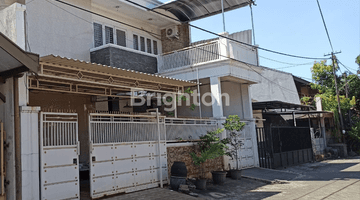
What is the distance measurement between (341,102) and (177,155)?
21.6 meters

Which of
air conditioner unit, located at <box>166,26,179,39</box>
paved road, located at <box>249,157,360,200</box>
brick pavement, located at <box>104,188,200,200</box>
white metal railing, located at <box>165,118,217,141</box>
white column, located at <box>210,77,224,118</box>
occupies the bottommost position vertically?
paved road, located at <box>249,157,360,200</box>

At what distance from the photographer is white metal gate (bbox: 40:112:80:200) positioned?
8.20m

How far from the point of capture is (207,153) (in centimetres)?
1203

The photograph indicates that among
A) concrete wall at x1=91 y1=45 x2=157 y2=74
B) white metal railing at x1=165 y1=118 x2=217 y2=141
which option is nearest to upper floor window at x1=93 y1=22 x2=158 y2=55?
concrete wall at x1=91 y1=45 x2=157 y2=74

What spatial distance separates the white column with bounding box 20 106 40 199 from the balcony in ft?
30.4

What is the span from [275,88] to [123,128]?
2351 cm

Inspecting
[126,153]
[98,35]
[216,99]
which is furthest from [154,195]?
[98,35]

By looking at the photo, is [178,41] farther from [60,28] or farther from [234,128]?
[60,28]

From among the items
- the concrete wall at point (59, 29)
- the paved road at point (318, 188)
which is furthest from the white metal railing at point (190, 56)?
A: the paved road at point (318, 188)

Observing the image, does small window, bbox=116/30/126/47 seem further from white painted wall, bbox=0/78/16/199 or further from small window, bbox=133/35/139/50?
white painted wall, bbox=0/78/16/199

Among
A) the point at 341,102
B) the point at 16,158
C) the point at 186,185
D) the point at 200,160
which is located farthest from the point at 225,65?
the point at 341,102

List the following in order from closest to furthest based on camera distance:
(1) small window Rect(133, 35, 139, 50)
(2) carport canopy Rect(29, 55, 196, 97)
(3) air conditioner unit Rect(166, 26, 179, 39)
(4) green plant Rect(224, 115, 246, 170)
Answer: (2) carport canopy Rect(29, 55, 196, 97) < (4) green plant Rect(224, 115, 246, 170) < (1) small window Rect(133, 35, 139, 50) < (3) air conditioner unit Rect(166, 26, 179, 39)

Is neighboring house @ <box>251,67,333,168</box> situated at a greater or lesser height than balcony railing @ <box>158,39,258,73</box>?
lesser

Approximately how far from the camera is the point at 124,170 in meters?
10.1
